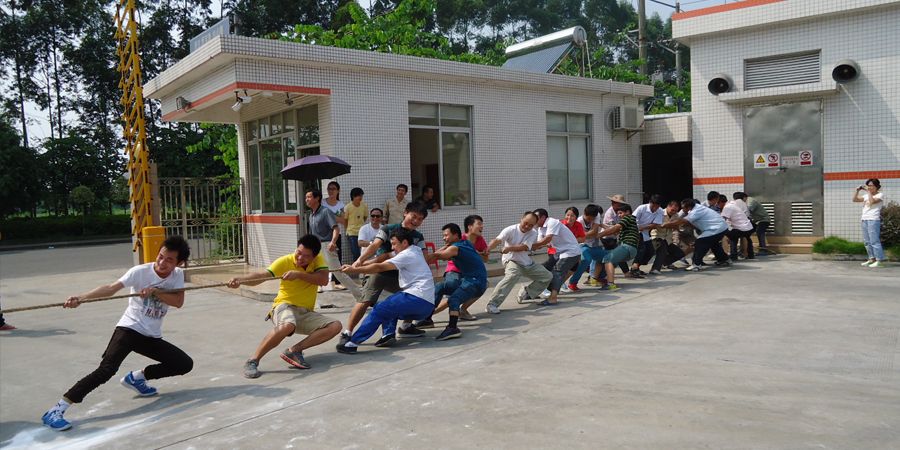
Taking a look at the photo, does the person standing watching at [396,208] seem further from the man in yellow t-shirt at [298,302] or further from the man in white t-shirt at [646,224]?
the man in yellow t-shirt at [298,302]

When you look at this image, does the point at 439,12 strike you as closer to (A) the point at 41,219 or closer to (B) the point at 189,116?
(A) the point at 41,219

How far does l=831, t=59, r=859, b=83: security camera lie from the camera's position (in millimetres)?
12997

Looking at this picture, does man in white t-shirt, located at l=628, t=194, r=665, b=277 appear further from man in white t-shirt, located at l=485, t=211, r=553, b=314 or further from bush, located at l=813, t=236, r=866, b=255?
bush, located at l=813, t=236, r=866, b=255

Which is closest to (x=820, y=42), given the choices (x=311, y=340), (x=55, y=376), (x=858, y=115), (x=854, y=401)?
(x=858, y=115)

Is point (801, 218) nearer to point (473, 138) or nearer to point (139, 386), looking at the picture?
point (473, 138)

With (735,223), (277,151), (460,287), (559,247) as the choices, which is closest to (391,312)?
(460,287)

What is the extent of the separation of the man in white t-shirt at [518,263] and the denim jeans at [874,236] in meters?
6.50

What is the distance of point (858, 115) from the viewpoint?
1312cm

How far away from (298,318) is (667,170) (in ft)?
45.8

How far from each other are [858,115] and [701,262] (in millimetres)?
4480

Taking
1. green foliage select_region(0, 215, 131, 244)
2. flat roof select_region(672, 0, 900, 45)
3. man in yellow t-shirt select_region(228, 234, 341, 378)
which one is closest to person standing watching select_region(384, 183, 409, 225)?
man in yellow t-shirt select_region(228, 234, 341, 378)

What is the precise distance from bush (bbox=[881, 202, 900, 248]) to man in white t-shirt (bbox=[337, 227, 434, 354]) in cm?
948

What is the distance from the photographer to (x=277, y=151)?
42.9 ft

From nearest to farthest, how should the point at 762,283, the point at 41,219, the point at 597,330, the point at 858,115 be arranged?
the point at 597,330
the point at 762,283
the point at 858,115
the point at 41,219
